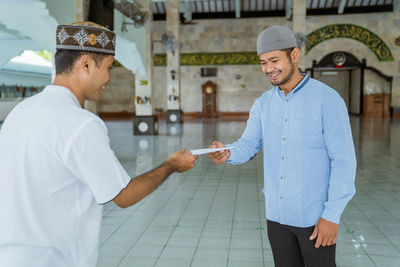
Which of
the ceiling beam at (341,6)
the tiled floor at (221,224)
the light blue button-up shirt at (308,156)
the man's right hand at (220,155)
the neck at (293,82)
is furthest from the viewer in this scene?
the ceiling beam at (341,6)

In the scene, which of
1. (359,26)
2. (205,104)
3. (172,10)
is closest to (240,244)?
(172,10)

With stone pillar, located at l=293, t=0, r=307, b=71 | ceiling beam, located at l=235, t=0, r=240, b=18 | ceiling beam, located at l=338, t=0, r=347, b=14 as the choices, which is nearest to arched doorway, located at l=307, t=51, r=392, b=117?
ceiling beam, located at l=338, t=0, r=347, b=14

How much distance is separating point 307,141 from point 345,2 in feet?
62.3

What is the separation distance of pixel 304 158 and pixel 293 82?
0.30 metres

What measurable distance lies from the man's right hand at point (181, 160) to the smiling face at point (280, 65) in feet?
1.46

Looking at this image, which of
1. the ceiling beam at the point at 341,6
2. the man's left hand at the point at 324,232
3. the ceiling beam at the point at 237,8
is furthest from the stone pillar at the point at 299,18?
the man's left hand at the point at 324,232

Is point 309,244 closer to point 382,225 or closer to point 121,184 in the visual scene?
point 121,184

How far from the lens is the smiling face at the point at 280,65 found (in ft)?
4.66

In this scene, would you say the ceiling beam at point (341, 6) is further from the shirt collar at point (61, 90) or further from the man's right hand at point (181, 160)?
the shirt collar at point (61, 90)

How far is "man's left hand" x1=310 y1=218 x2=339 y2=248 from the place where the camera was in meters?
1.35

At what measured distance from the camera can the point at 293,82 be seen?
1.46 meters

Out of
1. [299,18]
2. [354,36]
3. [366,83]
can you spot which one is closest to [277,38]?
[299,18]

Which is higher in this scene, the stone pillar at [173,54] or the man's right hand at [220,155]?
the stone pillar at [173,54]

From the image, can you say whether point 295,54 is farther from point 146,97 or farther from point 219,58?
point 219,58
